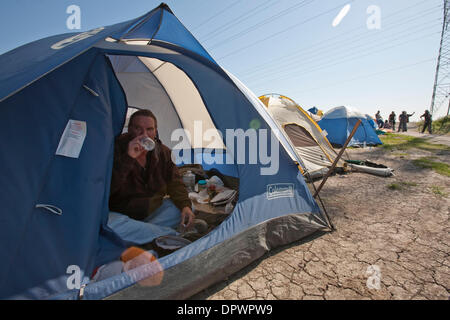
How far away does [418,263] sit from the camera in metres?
1.74

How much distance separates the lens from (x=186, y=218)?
1976mm

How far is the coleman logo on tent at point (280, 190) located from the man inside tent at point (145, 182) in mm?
744

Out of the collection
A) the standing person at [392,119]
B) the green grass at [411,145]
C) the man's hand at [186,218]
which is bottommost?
the man's hand at [186,218]

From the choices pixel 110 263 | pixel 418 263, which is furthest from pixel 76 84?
pixel 418 263

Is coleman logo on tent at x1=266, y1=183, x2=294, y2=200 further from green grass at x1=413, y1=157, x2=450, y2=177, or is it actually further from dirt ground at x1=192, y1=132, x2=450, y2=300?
green grass at x1=413, y1=157, x2=450, y2=177

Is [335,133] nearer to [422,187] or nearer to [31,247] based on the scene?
[422,187]

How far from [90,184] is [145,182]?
59 cm

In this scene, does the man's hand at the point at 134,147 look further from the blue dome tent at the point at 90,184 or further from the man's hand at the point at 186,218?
the man's hand at the point at 186,218

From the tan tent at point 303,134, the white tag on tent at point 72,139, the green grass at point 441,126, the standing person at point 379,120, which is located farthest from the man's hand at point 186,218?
the standing person at point 379,120

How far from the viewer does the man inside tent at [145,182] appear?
1880 millimetres

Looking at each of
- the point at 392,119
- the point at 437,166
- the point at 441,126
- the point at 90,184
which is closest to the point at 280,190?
the point at 90,184

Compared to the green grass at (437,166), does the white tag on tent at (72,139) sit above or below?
above

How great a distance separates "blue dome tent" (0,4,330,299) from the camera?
1189 millimetres

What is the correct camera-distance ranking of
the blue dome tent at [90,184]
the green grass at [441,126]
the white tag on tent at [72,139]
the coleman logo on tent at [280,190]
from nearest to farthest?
the blue dome tent at [90,184] → the white tag on tent at [72,139] → the coleman logo on tent at [280,190] → the green grass at [441,126]
